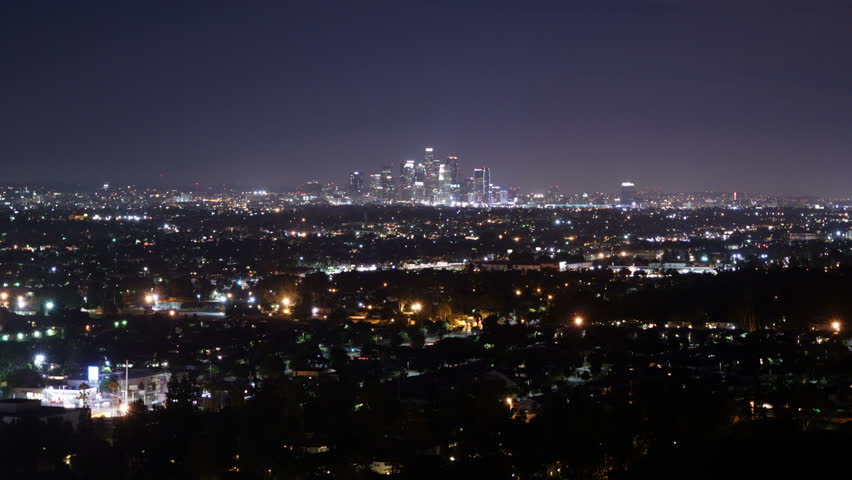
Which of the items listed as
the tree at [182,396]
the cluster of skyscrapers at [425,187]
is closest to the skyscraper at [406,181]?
the cluster of skyscrapers at [425,187]

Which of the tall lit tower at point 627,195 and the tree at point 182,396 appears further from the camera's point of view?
the tall lit tower at point 627,195

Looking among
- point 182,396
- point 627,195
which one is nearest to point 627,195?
point 627,195

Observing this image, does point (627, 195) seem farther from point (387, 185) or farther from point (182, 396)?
point (182, 396)

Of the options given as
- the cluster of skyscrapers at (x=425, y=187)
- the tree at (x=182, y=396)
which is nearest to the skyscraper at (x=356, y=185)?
the cluster of skyscrapers at (x=425, y=187)

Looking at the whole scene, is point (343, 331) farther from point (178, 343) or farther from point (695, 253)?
point (695, 253)

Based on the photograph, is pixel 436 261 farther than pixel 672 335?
Yes

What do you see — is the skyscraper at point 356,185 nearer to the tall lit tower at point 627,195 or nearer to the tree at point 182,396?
the tall lit tower at point 627,195

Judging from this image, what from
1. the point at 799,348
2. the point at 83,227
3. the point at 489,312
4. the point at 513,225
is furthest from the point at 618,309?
the point at 513,225

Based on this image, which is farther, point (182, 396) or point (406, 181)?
point (406, 181)

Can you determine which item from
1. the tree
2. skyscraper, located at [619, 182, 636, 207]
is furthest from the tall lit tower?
the tree

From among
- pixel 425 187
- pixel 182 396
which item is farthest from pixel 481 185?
pixel 182 396

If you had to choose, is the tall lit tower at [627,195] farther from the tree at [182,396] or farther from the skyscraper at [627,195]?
the tree at [182,396]
